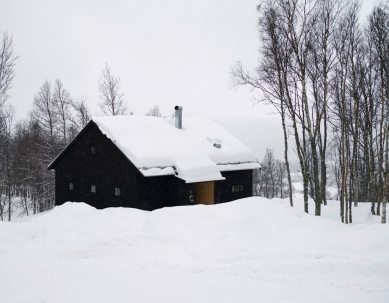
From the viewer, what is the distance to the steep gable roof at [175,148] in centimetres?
1523

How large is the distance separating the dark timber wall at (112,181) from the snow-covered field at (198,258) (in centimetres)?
435

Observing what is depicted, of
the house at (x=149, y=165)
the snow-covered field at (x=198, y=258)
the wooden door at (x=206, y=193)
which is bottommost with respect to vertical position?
the snow-covered field at (x=198, y=258)

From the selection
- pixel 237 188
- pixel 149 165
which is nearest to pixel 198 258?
pixel 149 165

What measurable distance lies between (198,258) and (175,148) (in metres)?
9.54

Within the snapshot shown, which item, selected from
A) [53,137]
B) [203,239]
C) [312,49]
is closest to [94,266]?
[203,239]

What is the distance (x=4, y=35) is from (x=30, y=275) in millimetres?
12108

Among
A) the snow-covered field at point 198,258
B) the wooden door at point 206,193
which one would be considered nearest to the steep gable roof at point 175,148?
the wooden door at point 206,193

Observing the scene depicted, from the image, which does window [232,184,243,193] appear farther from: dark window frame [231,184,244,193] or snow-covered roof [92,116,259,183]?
snow-covered roof [92,116,259,183]

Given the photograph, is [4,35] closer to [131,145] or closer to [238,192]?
[131,145]

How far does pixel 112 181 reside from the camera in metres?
16.0

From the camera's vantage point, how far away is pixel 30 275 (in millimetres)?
6680

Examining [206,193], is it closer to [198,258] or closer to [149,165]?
[149,165]

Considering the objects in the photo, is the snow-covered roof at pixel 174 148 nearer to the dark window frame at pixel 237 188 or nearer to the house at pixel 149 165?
the house at pixel 149 165

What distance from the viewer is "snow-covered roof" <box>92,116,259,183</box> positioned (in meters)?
15.2
